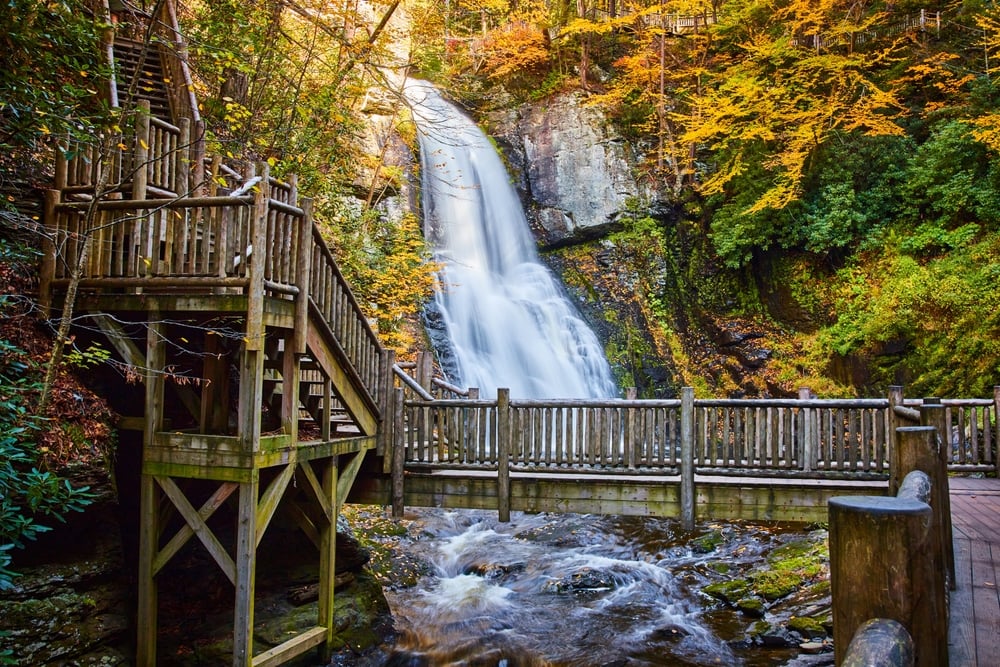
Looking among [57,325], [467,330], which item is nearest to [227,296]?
[57,325]

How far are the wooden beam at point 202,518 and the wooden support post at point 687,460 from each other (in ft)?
18.1

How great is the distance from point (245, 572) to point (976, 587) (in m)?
6.31

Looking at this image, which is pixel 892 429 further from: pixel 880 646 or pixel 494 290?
pixel 494 290

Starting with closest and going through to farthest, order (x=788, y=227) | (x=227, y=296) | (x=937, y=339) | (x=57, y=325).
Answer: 1. (x=227, y=296)
2. (x=57, y=325)
3. (x=937, y=339)
4. (x=788, y=227)

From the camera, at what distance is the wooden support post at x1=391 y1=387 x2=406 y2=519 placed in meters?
9.25

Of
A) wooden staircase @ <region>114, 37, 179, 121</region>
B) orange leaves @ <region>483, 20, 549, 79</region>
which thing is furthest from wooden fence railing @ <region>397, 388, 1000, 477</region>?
orange leaves @ <region>483, 20, 549, 79</region>

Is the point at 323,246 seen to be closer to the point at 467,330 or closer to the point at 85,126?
the point at 85,126

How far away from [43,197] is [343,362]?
13.8 feet

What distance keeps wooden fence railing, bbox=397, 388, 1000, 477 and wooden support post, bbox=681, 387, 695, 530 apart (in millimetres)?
20

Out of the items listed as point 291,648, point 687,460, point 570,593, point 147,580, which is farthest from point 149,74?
point 570,593

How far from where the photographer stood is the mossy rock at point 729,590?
1004 cm

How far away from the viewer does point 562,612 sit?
997 cm

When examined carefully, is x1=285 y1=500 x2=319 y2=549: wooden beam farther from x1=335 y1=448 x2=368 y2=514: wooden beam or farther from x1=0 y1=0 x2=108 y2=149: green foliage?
x1=0 y1=0 x2=108 y2=149: green foliage

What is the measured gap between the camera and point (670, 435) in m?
8.89
